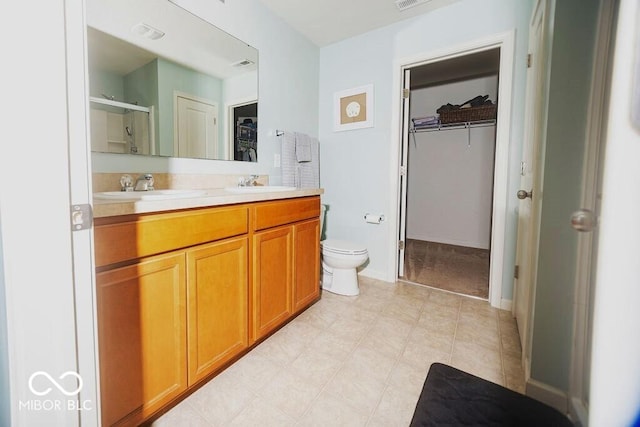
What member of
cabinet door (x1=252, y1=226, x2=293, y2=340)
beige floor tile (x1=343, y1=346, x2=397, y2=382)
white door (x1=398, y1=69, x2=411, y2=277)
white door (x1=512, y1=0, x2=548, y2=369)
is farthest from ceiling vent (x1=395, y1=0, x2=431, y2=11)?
beige floor tile (x1=343, y1=346, x2=397, y2=382)

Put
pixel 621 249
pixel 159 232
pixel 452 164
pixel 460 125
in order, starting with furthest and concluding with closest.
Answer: pixel 452 164, pixel 460 125, pixel 159 232, pixel 621 249

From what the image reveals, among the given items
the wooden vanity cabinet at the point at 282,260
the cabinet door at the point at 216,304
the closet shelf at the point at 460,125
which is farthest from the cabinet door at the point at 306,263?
the closet shelf at the point at 460,125

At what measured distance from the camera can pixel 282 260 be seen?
1649mm

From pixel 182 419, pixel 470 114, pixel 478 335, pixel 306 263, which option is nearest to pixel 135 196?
pixel 182 419

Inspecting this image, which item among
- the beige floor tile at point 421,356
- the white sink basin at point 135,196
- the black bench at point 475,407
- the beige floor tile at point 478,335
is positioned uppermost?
the white sink basin at point 135,196

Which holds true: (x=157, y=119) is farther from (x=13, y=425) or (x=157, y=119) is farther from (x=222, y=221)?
(x=13, y=425)

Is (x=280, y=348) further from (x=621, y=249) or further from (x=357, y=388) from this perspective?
(x=621, y=249)

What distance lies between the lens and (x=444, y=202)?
4047 millimetres

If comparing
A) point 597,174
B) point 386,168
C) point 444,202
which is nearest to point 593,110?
point 597,174

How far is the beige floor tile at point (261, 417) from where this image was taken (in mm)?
1103

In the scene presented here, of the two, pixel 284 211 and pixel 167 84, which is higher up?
pixel 167 84

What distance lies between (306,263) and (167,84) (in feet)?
4.53

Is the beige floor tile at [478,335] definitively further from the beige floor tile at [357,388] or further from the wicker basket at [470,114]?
the wicker basket at [470,114]

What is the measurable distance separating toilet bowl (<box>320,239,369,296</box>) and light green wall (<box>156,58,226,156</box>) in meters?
1.34
